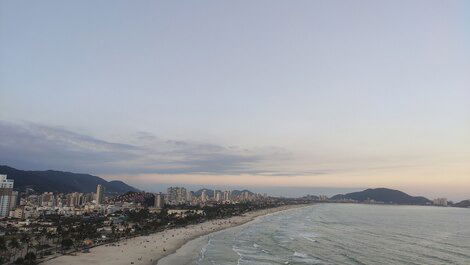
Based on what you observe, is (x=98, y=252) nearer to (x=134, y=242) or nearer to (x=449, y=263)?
(x=134, y=242)

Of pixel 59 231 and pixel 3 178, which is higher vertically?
pixel 3 178

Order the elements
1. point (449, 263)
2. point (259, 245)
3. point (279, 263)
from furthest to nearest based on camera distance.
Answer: point (259, 245) < point (449, 263) < point (279, 263)

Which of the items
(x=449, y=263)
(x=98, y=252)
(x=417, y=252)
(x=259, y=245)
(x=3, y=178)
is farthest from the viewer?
(x=3, y=178)

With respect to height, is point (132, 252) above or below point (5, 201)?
below

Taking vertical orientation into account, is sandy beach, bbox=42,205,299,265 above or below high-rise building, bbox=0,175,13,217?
below

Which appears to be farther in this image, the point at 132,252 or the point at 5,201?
the point at 5,201

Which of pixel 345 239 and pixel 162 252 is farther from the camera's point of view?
pixel 345 239

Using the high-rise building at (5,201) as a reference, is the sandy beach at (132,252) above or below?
below

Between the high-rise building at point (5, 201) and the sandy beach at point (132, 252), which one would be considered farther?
the high-rise building at point (5, 201)

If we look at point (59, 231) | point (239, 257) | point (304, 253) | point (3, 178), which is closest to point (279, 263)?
point (239, 257)

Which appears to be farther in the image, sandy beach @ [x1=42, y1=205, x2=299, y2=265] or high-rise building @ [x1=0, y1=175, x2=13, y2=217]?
high-rise building @ [x1=0, y1=175, x2=13, y2=217]
